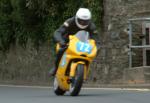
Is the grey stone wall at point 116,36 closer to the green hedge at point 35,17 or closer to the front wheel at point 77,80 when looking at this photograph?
the green hedge at point 35,17

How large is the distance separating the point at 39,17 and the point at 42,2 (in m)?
1.19

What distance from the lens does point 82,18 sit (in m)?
12.4

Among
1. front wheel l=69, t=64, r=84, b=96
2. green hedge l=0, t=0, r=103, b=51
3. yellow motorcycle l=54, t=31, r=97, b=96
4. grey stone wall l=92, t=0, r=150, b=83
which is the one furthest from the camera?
green hedge l=0, t=0, r=103, b=51

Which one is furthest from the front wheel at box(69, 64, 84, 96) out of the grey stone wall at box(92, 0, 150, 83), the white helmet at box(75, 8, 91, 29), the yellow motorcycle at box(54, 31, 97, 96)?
the grey stone wall at box(92, 0, 150, 83)

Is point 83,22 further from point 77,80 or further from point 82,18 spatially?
point 77,80

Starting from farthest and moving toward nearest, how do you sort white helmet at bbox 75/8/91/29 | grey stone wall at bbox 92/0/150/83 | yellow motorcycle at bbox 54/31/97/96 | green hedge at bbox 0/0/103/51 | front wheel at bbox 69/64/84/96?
1. green hedge at bbox 0/0/103/51
2. grey stone wall at bbox 92/0/150/83
3. white helmet at bbox 75/8/91/29
4. yellow motorcycle at bbox 54/31/97/96
5. front wheel at bbox 69/64/84/96

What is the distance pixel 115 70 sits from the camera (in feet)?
69.3

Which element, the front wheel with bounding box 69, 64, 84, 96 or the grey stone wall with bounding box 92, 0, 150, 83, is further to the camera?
the grey stone wall with bounding box 92, 0, 150, 83

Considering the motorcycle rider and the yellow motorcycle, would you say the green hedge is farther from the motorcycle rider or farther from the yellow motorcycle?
the yellow motorcycle

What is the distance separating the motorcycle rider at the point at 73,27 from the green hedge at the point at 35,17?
9.22 m

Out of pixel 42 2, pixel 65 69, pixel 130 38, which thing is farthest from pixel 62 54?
pixel 42 2

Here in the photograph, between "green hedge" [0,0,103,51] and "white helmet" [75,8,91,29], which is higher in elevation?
"white helmet" [75,8,91,29]

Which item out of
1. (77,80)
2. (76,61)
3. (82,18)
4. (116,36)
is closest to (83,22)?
(82,18)

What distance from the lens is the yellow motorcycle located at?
39.6 feet
